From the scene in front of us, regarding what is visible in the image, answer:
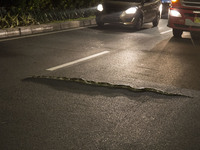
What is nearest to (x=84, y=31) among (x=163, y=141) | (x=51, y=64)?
(x=51, y=64)

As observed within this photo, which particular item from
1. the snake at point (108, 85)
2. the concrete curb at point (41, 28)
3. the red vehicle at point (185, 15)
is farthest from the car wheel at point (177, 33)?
the snake at point (108, 85)

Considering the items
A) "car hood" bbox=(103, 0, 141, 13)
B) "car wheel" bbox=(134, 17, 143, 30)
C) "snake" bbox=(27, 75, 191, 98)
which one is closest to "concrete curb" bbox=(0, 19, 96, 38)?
"car hood" bbox=(103, 0, 141, 13)

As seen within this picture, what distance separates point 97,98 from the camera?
4.97 metres

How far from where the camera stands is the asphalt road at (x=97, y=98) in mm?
3660

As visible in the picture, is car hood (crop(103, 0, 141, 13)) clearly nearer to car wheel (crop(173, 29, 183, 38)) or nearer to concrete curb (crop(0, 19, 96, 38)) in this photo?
concrete curb (crop(0, 19, 96, 38))

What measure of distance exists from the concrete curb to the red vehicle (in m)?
4.05

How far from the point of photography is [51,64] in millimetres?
7070

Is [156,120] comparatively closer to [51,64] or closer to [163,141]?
[163,141]

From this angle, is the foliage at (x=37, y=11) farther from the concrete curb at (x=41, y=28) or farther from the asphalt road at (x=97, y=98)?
the asphalt road at (x=97, y=98)

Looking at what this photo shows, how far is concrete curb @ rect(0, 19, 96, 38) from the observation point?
1066cm

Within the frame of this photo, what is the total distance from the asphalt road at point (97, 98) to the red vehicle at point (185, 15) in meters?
2.12

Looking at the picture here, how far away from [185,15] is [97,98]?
699cm

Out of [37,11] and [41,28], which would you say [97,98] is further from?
[37,11]

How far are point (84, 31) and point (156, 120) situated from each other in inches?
352
